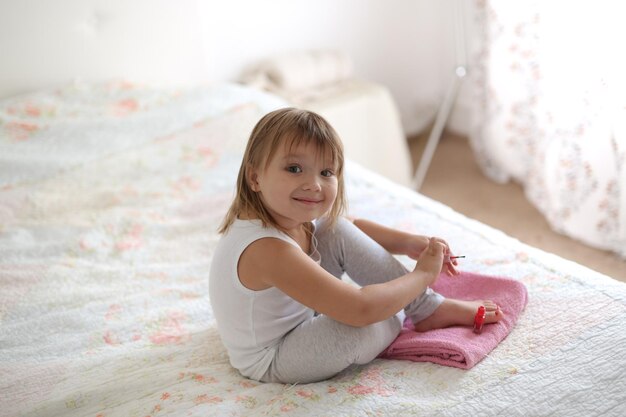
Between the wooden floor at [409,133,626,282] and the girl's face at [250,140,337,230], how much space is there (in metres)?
1.24

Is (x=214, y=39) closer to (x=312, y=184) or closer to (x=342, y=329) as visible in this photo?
(x=312, y=184)

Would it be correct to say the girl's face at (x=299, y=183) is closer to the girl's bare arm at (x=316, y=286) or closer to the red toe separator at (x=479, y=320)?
the girl's bare arm at (x=316, y=286)

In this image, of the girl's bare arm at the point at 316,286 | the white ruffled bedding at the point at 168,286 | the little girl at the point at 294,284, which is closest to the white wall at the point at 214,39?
the white ruffled bedding at the point at 168,286

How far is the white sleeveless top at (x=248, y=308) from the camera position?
1338mm

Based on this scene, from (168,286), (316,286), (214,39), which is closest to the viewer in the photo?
(316,286)

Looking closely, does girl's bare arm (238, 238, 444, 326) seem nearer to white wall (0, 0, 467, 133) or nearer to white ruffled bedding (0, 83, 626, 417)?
white ruffled bedding (0, 83, 626, 417)

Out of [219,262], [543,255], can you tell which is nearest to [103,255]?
[219,262]

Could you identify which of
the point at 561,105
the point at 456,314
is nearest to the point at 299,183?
the point at 456,314

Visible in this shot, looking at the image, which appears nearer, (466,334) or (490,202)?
(466,334)

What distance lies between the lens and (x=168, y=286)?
176cm

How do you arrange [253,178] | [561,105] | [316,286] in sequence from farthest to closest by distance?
[561,105] → [253,178] → [316,286]

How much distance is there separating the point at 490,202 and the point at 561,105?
0.62 meters

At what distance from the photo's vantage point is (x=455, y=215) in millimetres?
1910

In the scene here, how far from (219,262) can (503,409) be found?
59 cm
